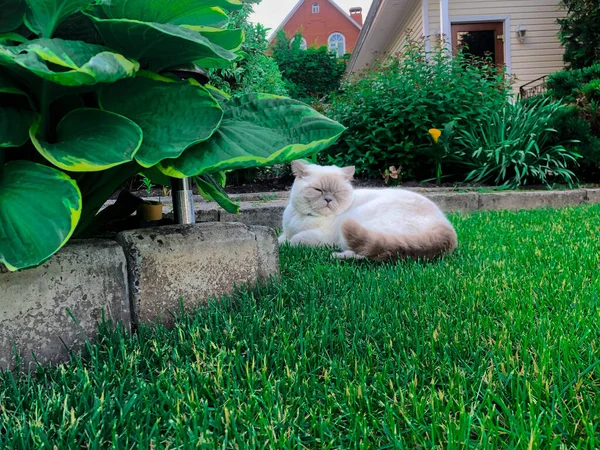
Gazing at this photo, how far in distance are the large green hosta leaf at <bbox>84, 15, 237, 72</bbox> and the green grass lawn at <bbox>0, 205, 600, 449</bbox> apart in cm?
71

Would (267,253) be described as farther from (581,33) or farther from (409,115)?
(581,33)

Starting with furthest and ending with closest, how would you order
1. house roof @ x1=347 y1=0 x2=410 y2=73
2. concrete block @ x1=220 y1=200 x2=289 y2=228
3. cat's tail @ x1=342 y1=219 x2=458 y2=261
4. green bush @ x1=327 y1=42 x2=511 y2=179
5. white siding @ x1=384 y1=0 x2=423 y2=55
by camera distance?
house roof @ x1=347 y1=0 x2=410 y2=73 < white siding @ x1=384 y1=0 x2=423 y2=55 < green bush @ x1=327 y1=42 x2=511 y2=179 < concrete block @ x1=220 y1=200 x2=289 y2=228 < cat's tail @ x1=342 y1=219 x2=458 y2=261

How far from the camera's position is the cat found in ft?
6.88

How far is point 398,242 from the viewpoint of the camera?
2.13 meters

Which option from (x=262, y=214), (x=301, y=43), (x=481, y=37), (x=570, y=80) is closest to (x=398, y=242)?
(x=262, y=214)

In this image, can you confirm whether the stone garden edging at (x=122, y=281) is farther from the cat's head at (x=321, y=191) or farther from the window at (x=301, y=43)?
the window at (x=301, y=43)

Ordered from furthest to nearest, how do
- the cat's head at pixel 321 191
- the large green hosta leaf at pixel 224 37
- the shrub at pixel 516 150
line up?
the shrub at pixel 516 150, the cat's head at pixel 321 191, the large green hosta leaf at pixel 224 37

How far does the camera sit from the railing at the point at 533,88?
30.1 feet

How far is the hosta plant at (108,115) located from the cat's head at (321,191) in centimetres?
145

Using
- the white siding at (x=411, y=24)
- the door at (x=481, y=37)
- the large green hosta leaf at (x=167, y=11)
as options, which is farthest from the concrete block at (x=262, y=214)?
the door at (x=481, y=37)

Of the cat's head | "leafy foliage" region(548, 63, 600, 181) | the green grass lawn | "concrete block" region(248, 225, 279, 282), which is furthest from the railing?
"concrete block" region(248, 225, 279, 282)

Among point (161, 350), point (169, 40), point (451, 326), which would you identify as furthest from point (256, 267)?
point (169, 40)

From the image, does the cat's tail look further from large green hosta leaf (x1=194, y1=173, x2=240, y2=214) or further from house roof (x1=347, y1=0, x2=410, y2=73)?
house roof (x1=347, y1=0, x2=410, y2=73)

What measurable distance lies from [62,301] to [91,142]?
0.40 m
